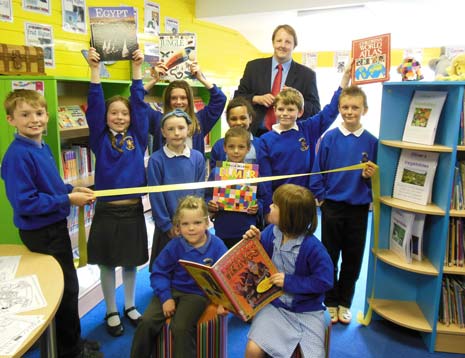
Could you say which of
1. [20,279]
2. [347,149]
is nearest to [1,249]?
[20,279]

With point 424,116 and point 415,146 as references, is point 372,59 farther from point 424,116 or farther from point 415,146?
point 415,146

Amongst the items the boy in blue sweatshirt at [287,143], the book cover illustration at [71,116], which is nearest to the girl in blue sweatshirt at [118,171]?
the book cover illustration at [71,116]

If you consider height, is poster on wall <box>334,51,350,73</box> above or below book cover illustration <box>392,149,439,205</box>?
above

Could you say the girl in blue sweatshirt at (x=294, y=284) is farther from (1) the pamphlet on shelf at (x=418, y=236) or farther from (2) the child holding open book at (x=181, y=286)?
(1) the pamphlet on shelf at (x=418, y=236)

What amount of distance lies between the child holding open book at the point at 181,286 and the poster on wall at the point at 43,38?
6.57ft

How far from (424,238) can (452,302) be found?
405 millimetres

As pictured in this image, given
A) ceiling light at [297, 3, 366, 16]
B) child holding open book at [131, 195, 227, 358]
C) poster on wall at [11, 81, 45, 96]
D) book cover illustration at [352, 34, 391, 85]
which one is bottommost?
child holding open book at [131, 195, 227, 358]

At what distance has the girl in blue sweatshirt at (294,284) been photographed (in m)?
1.73

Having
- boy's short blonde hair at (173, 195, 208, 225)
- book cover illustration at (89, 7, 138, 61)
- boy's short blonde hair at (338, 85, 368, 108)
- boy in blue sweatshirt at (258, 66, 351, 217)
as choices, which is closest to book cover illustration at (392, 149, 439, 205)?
boy's short blonde hair at (338, 85, 368, 108)

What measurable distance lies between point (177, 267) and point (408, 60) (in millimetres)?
1796

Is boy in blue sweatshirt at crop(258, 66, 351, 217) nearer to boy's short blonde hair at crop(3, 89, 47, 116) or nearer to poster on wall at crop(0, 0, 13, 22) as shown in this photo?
boy's short blonde hair at crop(3, 89, 47, 116)

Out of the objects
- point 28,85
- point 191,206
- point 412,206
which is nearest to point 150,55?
point 28,85

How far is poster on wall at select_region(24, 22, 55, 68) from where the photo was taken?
303cm

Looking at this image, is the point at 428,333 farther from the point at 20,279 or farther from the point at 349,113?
the point at 20,279
